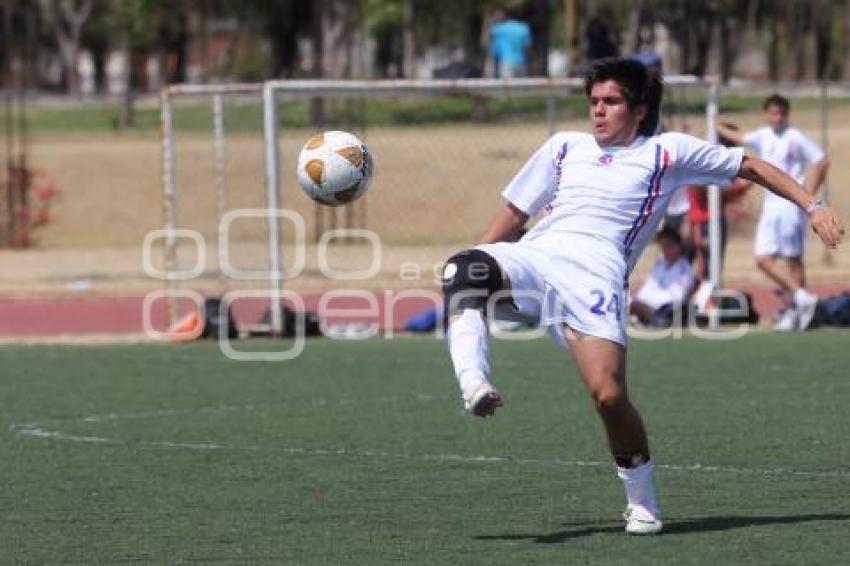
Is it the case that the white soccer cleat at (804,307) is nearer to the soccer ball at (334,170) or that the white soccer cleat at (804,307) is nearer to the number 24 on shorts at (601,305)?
the soccer ball at (334,170)

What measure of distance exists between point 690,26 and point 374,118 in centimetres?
3102

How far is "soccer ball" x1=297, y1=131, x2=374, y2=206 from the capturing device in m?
9.05

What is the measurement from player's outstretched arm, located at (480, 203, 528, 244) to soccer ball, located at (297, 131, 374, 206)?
961mm

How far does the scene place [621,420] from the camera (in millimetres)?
7918

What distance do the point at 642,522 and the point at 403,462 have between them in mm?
2490

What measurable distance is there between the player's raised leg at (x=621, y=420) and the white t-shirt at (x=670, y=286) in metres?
10.9

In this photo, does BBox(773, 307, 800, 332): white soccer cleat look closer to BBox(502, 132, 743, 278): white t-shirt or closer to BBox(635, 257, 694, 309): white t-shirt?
BBox(635, 257, 694, 309): white t-shirt

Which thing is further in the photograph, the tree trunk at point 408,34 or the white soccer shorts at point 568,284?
the tree trunk at point 408,34

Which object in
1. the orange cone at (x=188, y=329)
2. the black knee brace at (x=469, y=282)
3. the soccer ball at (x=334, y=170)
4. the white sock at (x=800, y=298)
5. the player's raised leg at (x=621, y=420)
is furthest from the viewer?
the orange cone at (x=188, y=329)

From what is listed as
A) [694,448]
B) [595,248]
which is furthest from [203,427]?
[595,248]

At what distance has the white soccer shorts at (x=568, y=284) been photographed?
7922 mm

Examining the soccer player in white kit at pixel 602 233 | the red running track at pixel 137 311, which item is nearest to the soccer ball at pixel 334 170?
the soccer player in white kit at pixel 602 233

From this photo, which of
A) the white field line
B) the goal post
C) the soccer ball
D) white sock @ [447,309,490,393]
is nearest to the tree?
the goal post

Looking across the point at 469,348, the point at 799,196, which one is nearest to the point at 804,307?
the point at 799,196
